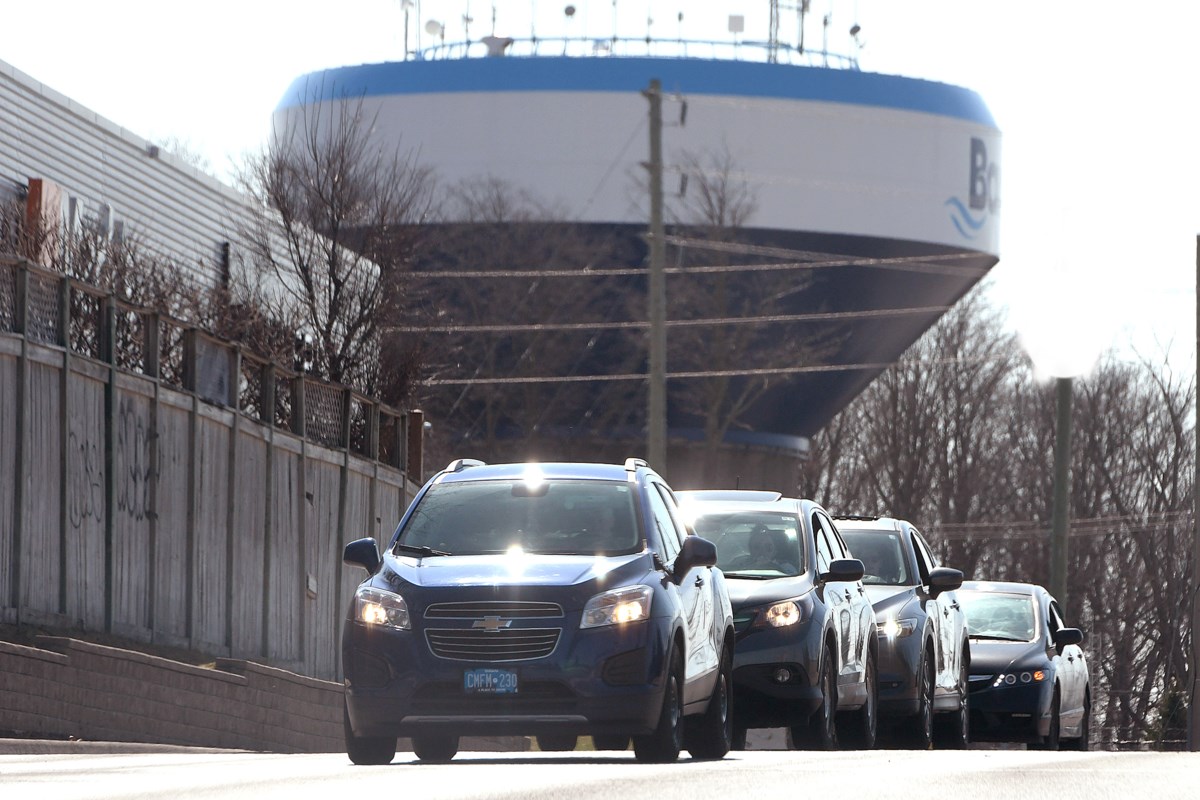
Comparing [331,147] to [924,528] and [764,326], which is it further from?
[924,528]

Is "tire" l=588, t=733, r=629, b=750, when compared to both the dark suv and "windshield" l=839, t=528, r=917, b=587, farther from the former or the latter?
"windshield" l=839, t=528, r=917, b=587

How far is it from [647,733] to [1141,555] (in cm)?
6139

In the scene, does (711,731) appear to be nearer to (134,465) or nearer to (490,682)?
(490,682)

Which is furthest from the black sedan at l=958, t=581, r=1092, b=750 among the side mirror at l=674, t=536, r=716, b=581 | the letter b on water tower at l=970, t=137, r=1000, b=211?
the letter b on water tower at l=970, t=137, r=1000, b=211

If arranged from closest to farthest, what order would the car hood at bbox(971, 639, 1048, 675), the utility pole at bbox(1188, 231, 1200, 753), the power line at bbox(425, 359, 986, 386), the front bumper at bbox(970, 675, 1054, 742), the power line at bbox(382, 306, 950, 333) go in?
1. the front bumper at bbox(970, 675, 1054, 742)
2. the car hood at bbox(971, 639, 1048, 675)
3. the utility pole at bbox(1188, 231, 1200, 753)
4. the power line at bbox(382, 306, 950, 333)
5. the power line at bbox(425, 359, 986, 386)

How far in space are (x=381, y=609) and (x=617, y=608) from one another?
1.31m

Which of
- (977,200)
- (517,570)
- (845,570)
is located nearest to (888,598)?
(845,570)

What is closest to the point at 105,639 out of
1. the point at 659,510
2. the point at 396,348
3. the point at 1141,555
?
the point at 659,510

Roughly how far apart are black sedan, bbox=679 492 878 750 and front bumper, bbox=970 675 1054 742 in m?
5.15

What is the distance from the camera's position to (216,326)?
30.8m

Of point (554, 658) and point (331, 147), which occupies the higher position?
point (331, 147)

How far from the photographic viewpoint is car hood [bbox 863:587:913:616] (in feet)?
68.7

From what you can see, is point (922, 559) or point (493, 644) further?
point (922, 559)

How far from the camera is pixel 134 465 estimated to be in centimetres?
2228
